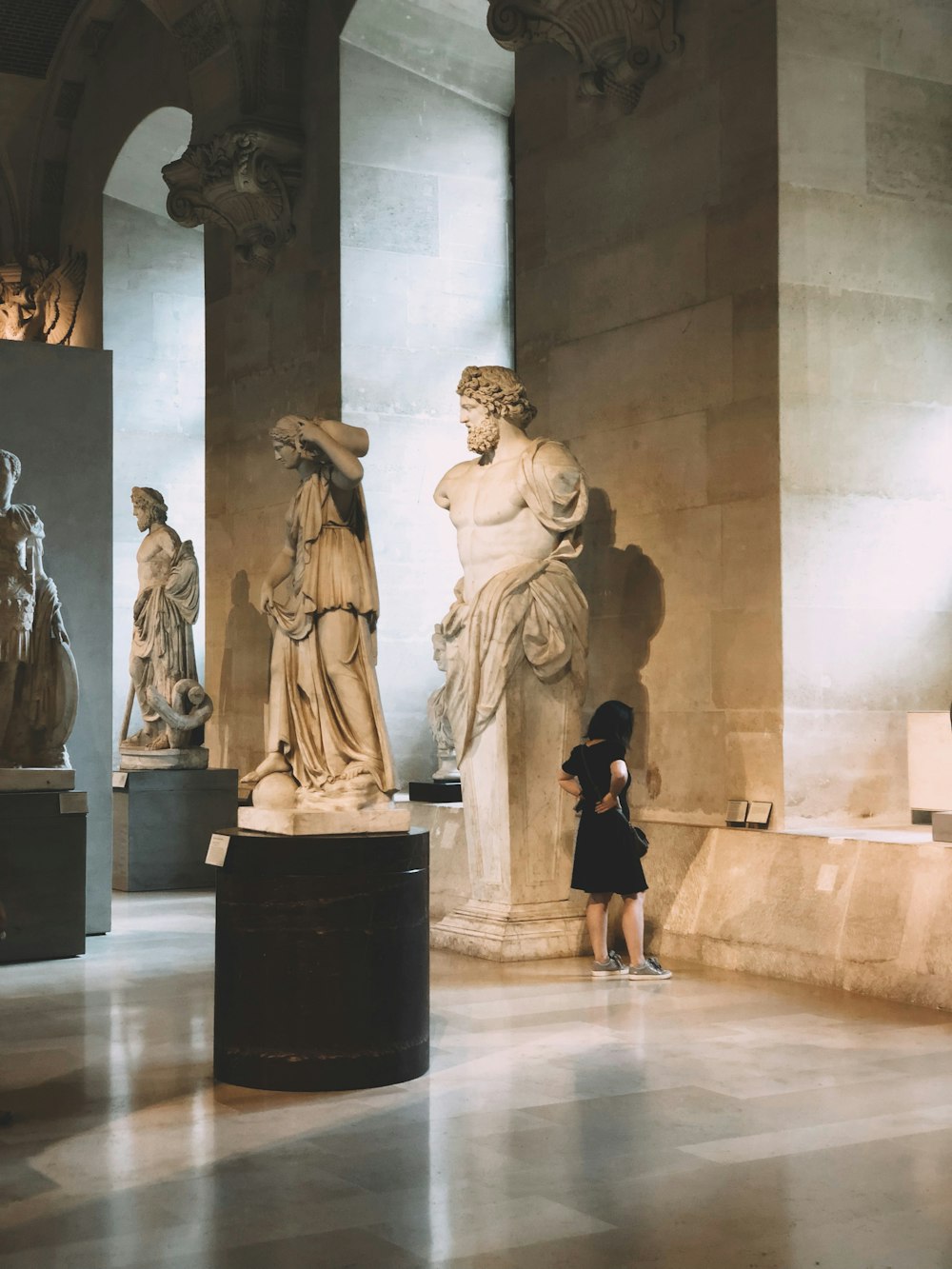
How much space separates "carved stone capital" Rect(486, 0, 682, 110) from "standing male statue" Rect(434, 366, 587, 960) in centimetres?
216

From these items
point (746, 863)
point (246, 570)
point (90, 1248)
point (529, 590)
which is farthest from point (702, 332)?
point (90, 1248)

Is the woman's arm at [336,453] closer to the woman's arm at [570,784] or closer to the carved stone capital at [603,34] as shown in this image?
the woman's arm at [570,784]

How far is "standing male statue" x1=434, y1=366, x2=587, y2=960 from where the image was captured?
27.0ft

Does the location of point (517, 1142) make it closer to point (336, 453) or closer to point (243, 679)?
point (336, 453)

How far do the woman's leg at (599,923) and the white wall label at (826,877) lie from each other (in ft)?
3.17

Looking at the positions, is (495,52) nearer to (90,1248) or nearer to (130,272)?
(130,272)

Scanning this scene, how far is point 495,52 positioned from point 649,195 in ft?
11.9

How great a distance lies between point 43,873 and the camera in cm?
855

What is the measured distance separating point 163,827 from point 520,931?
15.5 ft

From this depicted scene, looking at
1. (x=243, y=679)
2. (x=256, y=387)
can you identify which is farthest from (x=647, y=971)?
Answer: (x=256, y=387)

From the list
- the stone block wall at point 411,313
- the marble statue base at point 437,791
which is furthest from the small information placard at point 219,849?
the stone block wall at point 411,313

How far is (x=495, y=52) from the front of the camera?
1230 cm

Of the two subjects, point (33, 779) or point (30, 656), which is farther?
point (30, 656)

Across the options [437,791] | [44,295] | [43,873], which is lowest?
[43,873]
